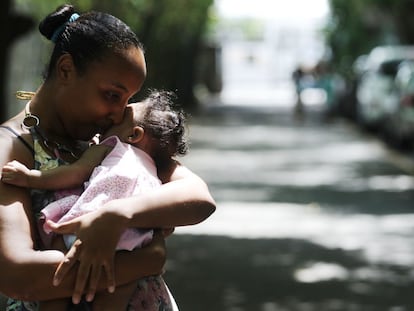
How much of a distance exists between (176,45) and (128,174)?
34666 mm

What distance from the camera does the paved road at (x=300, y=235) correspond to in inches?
298

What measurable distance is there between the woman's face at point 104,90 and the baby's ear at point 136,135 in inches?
1.9

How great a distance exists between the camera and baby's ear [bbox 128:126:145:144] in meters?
2.49

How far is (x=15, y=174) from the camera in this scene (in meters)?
2.37

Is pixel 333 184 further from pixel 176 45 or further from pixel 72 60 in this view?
pixel 176 45

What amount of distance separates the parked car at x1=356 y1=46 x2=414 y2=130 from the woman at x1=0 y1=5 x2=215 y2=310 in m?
18.6

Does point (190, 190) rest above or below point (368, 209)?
above

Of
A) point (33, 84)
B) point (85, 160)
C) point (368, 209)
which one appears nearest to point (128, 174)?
point (85, 160)

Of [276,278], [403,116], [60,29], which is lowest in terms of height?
[403,116]

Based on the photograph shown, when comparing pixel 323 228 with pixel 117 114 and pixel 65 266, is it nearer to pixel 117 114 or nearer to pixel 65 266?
pixel 117 114

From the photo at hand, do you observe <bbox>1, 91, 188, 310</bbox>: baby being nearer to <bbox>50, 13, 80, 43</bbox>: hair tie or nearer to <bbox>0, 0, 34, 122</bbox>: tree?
<bbox>50, 13, 80, 43</bbox>: hair tie

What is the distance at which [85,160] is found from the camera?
8.09 feet

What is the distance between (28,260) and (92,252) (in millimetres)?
144

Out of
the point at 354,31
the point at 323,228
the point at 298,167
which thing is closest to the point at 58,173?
the point at 323,228
